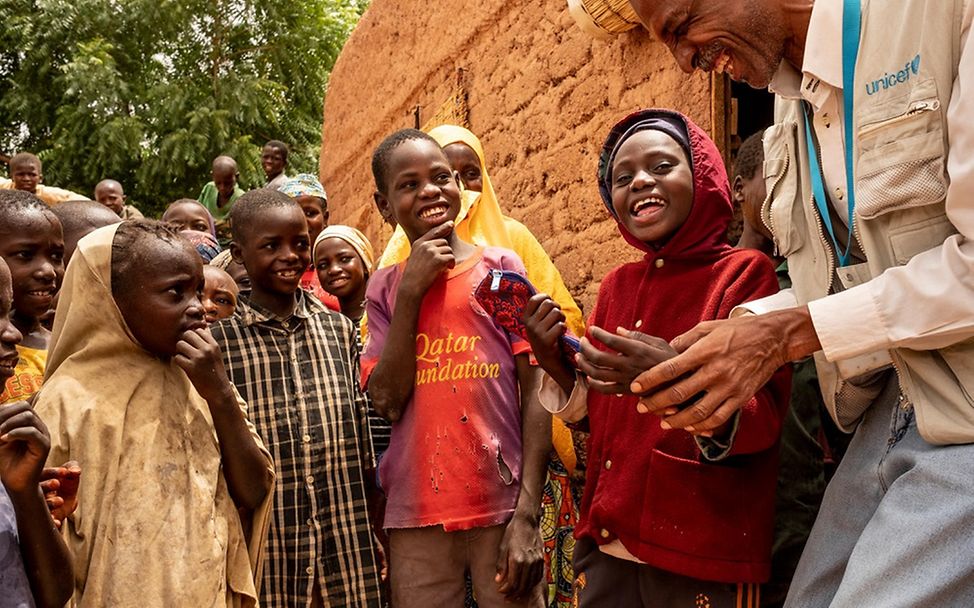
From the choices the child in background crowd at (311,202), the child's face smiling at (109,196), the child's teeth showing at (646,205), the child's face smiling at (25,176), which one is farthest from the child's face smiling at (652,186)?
the child's face smiling at (109,196)

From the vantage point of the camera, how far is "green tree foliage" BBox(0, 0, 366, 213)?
14.7 meters

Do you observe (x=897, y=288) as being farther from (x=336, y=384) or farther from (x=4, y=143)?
(x=4, y=143)

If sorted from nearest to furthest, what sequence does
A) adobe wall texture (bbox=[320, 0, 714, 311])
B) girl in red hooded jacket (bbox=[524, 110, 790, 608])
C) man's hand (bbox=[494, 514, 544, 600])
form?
girl in red hooded jacket (bbox=[524, 110, 790, 608])
man's hand (bbox=[494, 514, 544, 600])
adobe wall texture (bbox=[320, 0, 714, 311])

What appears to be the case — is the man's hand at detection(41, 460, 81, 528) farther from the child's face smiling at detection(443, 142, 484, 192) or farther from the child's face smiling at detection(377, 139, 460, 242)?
the child's face smiling at detection(443, 142, 484, 192)

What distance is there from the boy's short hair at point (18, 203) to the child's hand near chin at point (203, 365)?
47.3 inches

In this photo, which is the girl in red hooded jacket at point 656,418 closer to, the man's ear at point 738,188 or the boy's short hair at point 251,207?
the man's ear at point 738,188

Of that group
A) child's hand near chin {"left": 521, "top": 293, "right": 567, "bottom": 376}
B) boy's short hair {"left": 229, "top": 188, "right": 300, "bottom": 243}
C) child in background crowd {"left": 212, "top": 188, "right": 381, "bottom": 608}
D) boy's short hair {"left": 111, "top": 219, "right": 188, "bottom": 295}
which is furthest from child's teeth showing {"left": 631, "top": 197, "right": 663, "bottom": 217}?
boy's short hair {"left": 229, "top": 188, "right": 300, "bottom": 243}

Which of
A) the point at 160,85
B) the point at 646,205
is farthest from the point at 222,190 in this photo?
the point at 646,205

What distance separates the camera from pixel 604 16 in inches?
162

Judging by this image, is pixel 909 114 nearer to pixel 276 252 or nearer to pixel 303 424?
pixel 303 424

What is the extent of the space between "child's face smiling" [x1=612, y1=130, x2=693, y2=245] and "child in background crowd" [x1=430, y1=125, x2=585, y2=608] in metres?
1.02

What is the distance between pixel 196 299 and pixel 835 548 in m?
1.86

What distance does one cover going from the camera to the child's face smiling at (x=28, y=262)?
3311 mm

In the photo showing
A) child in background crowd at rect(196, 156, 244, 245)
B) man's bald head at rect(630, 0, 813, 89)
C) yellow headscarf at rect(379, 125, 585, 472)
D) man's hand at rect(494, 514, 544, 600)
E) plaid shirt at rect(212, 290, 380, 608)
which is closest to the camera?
man's bald head at rect(630, 0, 813, 89)
